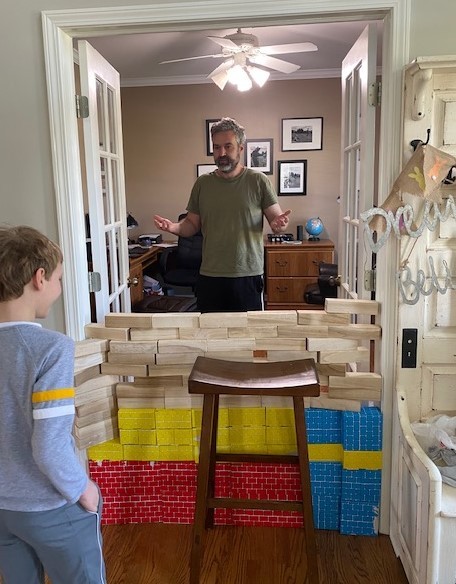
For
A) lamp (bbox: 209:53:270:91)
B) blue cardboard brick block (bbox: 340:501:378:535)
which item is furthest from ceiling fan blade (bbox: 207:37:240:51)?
blue cardboard brick block (bbox: 340:501:378:535)

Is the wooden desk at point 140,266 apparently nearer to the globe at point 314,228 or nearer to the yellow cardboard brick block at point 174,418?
the yellow cardboard brick block at point 174,418

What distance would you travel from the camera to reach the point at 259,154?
5570 mm

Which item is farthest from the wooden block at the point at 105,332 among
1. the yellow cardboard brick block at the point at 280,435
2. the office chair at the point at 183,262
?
the office chair at the point at 183,262

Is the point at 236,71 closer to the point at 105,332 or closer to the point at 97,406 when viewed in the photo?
the point at 105,332

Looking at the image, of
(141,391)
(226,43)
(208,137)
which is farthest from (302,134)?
(141,391)

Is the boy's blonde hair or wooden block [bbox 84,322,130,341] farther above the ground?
the boy's blonde hair

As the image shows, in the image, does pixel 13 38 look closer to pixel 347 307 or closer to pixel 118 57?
pixel 347 307

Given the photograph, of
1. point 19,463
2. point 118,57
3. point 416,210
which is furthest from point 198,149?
point 19,463

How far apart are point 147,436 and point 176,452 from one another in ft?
0.45

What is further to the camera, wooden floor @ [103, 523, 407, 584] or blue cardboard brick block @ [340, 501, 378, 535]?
blue cardboard brick block @ [340, 501, 378, 535]

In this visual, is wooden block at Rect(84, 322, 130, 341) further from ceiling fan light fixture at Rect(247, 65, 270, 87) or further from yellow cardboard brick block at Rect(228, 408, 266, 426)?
ceiling fan light fixture at Rect(247, 65, 270, 87)

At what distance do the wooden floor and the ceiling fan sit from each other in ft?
9.55

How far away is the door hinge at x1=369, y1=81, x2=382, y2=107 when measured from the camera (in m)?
1.93

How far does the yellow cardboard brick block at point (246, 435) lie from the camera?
83.7 inches
